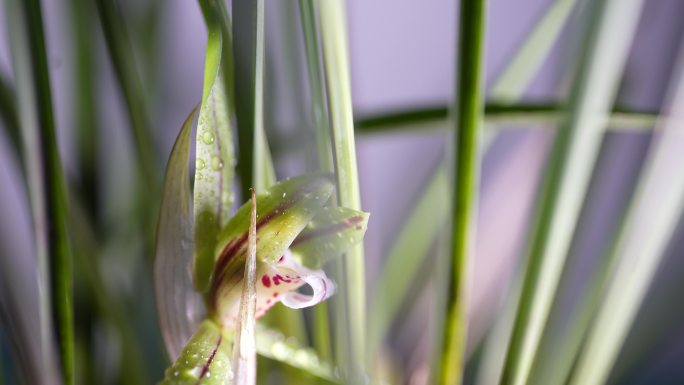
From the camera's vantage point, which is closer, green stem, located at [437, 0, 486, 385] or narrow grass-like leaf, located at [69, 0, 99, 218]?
green stem, located at [437, 0, 486, 385]

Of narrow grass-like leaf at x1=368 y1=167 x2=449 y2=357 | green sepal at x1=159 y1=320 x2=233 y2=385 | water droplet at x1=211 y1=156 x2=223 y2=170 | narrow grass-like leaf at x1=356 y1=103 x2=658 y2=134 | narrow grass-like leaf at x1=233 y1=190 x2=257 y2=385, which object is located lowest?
narrow grass-like leaf at x1=368 y1=167 x2=449 y2=357

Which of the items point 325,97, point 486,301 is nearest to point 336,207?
point 325,97

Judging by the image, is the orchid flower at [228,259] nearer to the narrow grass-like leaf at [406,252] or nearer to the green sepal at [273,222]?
the green sepal at [273,222]

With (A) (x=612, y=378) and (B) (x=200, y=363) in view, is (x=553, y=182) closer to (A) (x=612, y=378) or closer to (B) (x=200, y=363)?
(B) (x=200, y=363)

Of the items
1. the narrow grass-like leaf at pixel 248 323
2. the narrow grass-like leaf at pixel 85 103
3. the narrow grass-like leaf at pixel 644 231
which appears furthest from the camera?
the narrow grass-like leaf at pixel 85 103

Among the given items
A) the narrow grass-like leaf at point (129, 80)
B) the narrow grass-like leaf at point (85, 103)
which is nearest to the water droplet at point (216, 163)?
the narrow grass-like leaf at point (129, 80)

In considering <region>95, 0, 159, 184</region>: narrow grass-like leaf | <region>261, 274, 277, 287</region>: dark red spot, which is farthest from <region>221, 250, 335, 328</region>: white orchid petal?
<region>95, 0, 159, 184</region>: narrow grass-like leaf

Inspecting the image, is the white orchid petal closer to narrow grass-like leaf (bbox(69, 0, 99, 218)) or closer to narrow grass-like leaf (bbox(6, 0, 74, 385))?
narrow grass-like leaf (bbox(6, 0, 74, 385))
